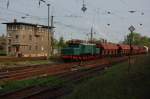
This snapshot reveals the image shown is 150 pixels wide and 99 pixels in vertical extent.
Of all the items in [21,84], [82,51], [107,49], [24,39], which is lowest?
[21,84]

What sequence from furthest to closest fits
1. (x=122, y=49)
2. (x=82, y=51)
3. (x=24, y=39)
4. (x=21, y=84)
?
1. (x=24, y=39)
2. (x=122, y=49)
3. (x=82, y=51)
4. (x=21, y=84)

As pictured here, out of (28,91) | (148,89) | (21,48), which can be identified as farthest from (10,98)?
(21,48)

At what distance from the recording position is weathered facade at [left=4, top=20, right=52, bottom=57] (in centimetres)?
8381

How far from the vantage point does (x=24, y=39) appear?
8562 centimetres

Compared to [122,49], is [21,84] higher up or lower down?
lower down

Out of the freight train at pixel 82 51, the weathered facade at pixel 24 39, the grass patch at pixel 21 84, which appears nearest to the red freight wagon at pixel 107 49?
the freight train at pixel 82 51

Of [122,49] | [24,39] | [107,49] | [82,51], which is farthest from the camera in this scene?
[24,39]

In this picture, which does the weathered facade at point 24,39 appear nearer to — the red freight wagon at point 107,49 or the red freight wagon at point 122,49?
the red freight wagon at point 122,49

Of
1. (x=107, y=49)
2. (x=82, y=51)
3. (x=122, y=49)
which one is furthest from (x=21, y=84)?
(x=122, y=49)

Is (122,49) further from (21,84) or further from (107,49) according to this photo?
(21,84)

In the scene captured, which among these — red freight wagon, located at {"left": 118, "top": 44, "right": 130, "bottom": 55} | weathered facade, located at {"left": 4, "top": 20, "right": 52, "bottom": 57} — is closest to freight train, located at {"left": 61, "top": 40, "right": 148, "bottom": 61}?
red freight wagon, located at {"left": 118, "top": 44, "right": 130, "bottom": 55}

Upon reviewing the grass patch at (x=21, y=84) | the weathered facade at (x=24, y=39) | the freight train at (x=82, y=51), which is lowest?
the grass patch at (x=21, y=84)

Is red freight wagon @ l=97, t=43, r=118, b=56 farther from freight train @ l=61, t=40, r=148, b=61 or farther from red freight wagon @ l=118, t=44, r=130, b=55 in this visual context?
red freight wagon @ l=118, t=44, r=130, b=55

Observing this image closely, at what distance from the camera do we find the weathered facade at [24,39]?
83812 mm
